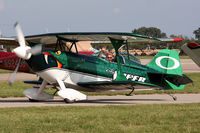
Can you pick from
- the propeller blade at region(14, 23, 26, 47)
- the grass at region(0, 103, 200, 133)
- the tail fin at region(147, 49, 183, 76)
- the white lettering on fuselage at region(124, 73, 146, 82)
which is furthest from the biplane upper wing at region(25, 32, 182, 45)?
the grass at region(0, 103, 200, 133)

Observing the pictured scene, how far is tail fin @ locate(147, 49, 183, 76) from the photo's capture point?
14.4m

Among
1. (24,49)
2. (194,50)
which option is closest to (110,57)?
(24,49)

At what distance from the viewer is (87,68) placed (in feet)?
44.5

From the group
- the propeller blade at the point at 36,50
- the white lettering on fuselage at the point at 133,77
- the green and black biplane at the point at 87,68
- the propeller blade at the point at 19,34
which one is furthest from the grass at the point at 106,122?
the white lettering on fuselage at the point at 133,77

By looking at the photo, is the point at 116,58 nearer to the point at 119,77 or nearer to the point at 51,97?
the point at 119,77

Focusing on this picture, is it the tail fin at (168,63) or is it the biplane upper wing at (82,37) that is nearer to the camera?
the biplane upper wing at (82,37)

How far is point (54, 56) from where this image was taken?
12.9m

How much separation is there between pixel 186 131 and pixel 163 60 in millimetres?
8417

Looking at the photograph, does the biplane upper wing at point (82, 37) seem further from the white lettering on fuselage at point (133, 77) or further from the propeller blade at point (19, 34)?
the white lettering on fuselage at point (133, 77)

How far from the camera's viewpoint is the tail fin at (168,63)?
568 inches

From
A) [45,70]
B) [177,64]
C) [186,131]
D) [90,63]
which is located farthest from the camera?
[177,64]

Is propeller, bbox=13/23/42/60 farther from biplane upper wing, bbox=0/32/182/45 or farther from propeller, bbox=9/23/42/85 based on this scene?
biplane upper wing, bbox=0/32/182/45

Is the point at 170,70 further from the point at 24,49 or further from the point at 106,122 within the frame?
the point at 106,122

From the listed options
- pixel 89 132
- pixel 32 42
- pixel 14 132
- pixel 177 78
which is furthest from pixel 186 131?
pixel 32 42
